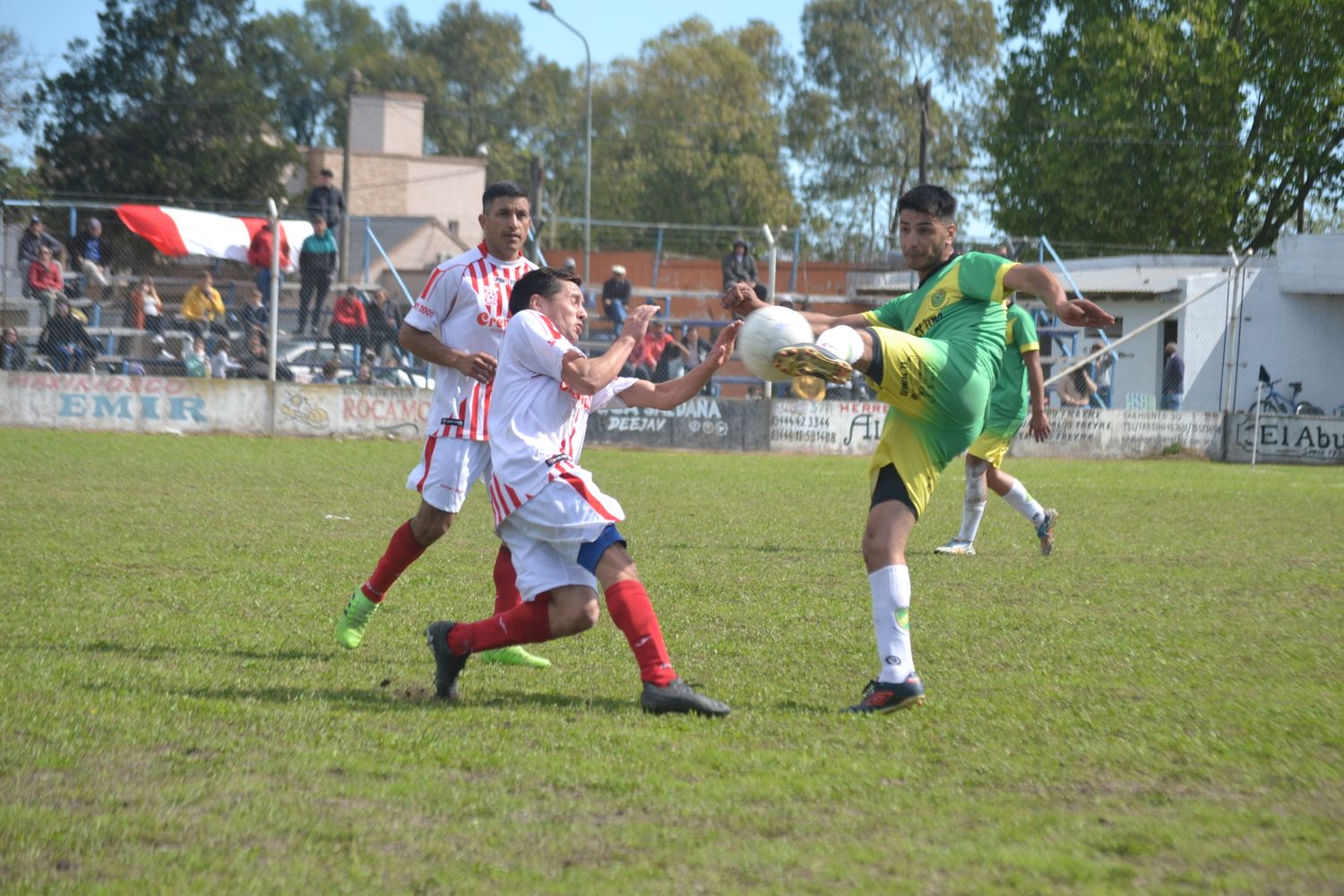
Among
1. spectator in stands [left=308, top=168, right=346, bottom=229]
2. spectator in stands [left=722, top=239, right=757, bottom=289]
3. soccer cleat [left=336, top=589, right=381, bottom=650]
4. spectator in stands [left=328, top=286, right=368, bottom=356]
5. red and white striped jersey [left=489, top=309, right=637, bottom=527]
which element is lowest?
Result: soccer cleat [left=336, top=589, right=381, bottom=650]

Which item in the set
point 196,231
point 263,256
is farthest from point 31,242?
point 263,256

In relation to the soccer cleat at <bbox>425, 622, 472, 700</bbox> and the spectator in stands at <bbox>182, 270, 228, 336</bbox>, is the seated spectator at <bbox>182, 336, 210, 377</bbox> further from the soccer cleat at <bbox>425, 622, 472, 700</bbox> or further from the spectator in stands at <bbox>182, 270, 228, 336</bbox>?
Answer: the soccer cleat at <bbox>425, 622, 472, 700</bbox>

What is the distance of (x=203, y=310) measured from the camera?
68.6 ft

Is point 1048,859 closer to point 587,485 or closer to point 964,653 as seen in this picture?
point 587,485

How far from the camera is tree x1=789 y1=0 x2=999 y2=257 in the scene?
2291 inches

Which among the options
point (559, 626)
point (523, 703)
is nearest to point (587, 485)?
point (559, 626)

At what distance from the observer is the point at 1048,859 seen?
3.33 metres

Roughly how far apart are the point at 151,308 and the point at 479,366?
1675 centimetres

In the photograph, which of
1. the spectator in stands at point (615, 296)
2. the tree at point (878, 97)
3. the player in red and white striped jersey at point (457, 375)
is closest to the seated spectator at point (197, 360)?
the spectator in stands at point (615, 296)

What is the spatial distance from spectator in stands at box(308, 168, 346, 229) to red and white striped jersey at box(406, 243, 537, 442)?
1670 centimetres

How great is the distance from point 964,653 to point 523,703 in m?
2.08

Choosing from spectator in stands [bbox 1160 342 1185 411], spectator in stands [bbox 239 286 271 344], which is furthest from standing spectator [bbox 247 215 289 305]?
spectator in stands [bbox 1160 342 1185 411]

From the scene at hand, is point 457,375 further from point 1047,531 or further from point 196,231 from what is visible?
point 196,231

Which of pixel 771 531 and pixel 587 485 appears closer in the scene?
pixel 587 485
